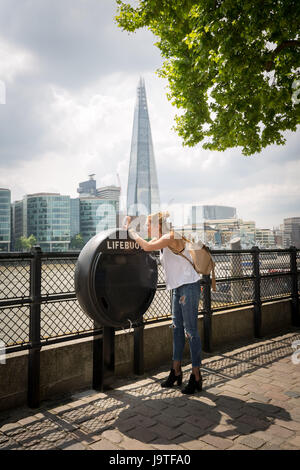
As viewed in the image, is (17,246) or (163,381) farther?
(17,246)

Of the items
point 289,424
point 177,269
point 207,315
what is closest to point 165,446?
point 289,424

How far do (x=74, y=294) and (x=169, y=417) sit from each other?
1.61m

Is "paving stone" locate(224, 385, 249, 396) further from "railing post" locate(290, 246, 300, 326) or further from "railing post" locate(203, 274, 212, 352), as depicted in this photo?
"railing post" locate(290, 246, 300, 326)

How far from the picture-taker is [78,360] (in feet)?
12.3

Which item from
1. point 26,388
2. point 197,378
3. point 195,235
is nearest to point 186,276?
point 195,235

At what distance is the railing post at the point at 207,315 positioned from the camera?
5.20m

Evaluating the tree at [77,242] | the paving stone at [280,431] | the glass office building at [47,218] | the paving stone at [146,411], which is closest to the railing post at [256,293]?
the paving stone at [280,431]

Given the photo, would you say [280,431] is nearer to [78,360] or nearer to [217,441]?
[217,441]

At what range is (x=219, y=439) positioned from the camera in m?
2.67

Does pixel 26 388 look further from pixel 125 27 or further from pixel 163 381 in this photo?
pixel 125 27

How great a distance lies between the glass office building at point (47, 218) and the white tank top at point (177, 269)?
149 m

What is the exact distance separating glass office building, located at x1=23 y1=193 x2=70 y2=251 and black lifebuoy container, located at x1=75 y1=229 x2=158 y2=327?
149 metres

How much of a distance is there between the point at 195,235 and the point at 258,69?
428 cm

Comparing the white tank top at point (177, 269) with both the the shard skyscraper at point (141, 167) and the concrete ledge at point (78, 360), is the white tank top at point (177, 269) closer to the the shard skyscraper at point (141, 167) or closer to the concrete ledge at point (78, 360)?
the concrete ledge at point (78, 360)
